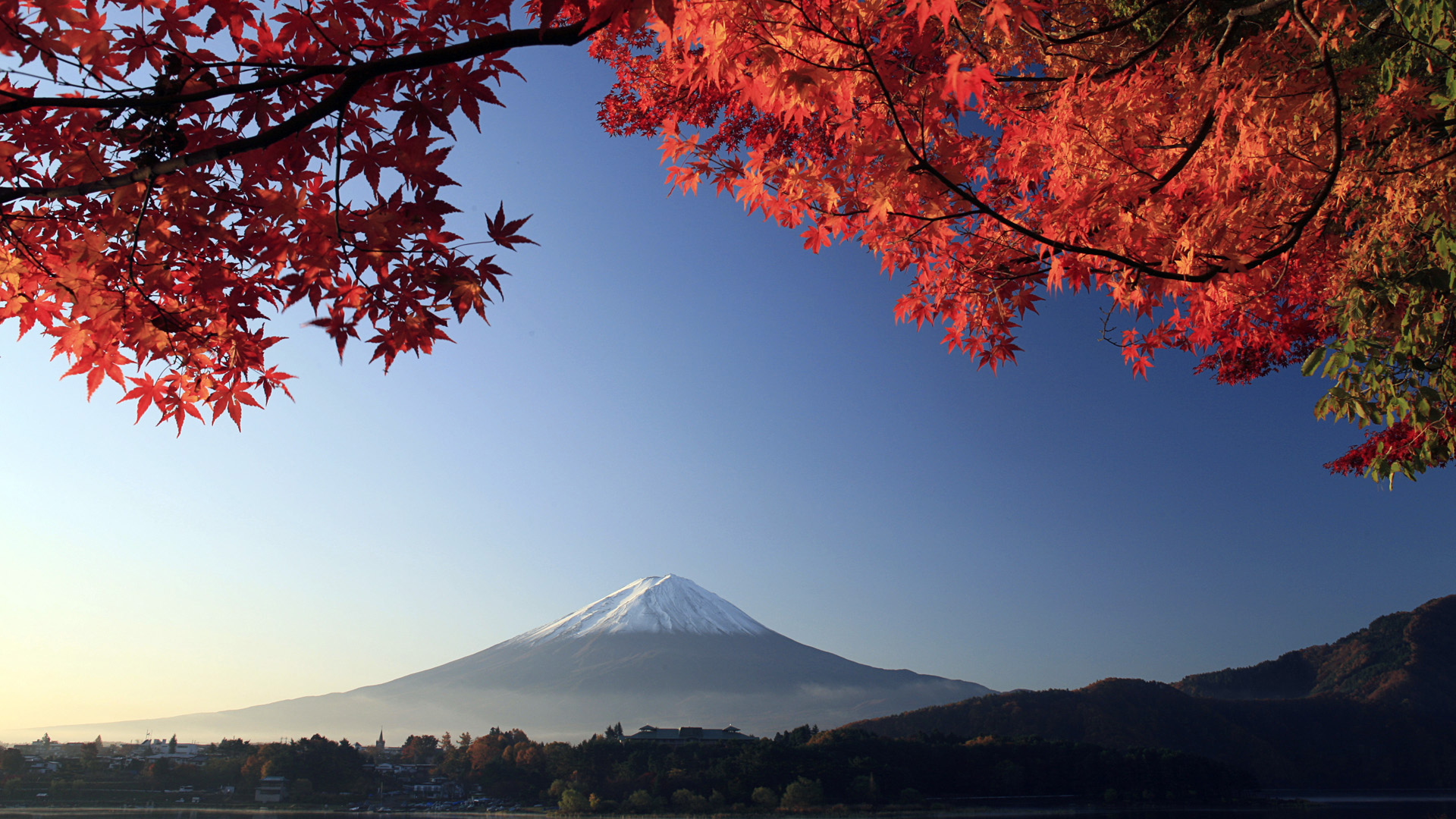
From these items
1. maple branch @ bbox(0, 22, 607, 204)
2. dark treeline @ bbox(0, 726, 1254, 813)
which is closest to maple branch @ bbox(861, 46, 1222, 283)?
maple branch @ bbox(0, 22, 607, 204)

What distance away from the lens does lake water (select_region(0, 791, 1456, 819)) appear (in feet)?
119

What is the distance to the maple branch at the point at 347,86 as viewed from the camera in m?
1.73

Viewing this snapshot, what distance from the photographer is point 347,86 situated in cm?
178

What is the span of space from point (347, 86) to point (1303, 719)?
63.9m

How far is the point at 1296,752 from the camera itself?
47.8m

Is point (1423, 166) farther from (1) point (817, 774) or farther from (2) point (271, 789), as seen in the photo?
(2) point (271, 789)

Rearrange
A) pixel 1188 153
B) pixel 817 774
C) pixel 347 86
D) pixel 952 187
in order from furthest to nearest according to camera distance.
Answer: pixel 817 774
pixel 1188 153
pixel 952 187
pixel 347 86

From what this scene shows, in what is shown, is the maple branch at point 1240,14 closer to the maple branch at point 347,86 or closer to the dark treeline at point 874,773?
the maple branch at point 347,86

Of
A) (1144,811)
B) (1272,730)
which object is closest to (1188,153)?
(1144,811)

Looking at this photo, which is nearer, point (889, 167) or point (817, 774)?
point (889, 167)

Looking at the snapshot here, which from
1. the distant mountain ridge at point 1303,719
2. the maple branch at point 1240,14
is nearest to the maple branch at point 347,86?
the maple branch at point 1240,14

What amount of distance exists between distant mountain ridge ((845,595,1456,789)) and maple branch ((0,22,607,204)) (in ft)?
146

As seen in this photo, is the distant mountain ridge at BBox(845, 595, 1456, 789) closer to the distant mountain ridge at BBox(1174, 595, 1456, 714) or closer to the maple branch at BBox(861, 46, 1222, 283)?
the distant mountain ridge at BBox(1174, 595, 1456, 714)

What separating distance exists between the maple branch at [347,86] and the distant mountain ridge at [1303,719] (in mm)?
44395
